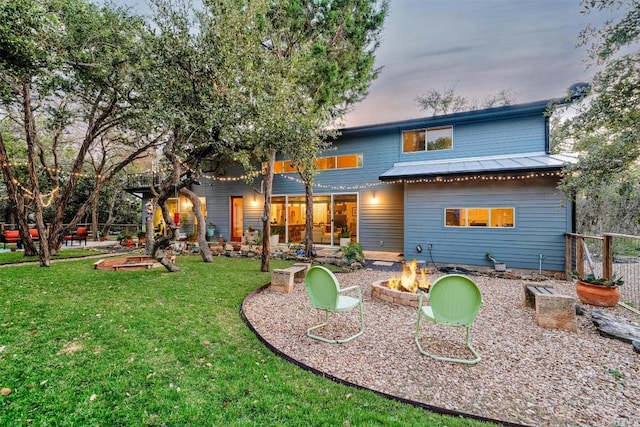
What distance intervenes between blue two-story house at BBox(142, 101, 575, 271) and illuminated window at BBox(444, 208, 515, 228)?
1.1 inches

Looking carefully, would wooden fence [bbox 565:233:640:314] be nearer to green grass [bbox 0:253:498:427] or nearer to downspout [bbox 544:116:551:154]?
downspout [bbox 544:116:551:154]

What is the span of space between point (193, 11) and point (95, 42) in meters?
3.65

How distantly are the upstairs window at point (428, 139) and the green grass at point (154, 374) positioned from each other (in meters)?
8.63

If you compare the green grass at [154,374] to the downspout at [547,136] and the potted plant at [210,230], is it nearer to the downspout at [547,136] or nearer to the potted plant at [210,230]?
the potted plant at [210,230]

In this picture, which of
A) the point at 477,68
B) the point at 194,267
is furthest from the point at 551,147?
the point at 194,267

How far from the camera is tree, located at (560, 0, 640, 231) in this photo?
16.1ft

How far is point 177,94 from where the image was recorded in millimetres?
5320

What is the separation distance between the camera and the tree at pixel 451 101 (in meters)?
17.9

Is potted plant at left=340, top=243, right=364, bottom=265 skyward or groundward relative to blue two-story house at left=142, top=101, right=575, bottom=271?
groundward

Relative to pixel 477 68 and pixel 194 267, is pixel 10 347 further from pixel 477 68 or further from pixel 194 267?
pixel 477 68

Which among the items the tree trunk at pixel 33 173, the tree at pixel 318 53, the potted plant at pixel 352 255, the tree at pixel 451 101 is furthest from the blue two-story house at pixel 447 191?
the tree at pixel 451 101

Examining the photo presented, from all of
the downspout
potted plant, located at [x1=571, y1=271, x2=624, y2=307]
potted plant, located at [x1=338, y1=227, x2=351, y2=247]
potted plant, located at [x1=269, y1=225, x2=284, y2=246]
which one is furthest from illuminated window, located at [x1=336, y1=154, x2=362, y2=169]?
potted plant, located at [x1=571, y1=271, x2=624, y2=307]

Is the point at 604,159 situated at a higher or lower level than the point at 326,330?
higher

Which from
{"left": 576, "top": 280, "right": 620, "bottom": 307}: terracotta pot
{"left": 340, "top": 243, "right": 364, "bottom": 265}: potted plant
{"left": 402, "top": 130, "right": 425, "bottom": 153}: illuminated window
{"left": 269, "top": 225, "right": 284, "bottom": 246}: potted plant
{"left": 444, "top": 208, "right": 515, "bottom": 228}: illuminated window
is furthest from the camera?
{"left": 269, "top": 225, "right": 284, "bottom": 246}: potted plant
